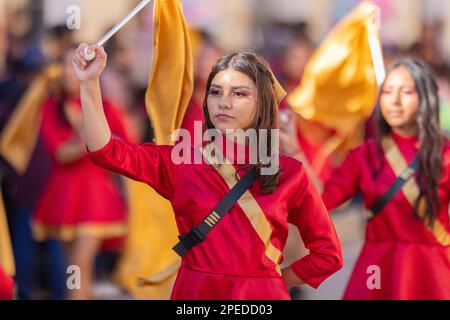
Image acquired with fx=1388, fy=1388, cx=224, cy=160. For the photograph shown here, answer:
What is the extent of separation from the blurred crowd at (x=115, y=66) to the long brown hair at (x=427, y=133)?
0.45 meters

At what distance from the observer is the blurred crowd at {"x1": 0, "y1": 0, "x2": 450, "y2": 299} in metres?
8.26

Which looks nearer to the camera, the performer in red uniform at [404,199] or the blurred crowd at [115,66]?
the performer in red uniform at [404,199]

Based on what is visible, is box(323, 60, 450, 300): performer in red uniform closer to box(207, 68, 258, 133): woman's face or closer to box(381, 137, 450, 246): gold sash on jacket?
box(381, 137, 450, 246): gold sash on jacket

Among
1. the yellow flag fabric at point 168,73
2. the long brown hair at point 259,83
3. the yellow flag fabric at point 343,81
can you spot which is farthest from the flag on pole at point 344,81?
the long brown hair at point 259,83

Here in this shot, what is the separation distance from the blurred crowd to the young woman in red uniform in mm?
91

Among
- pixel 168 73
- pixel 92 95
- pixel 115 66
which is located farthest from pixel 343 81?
pixel 115 66

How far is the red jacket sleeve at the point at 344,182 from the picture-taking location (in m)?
5.92

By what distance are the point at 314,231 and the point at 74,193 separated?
3616mm

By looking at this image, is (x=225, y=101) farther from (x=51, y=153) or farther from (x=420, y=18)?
(x=420, y=18)

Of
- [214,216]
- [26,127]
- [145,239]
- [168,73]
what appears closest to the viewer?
[214,216]

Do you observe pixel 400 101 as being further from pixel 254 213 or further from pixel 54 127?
pixel 54 127

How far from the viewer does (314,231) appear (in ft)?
15.8

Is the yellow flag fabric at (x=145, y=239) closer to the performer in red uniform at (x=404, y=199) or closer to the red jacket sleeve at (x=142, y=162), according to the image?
the performer in red uniform at (x=404, y=199)

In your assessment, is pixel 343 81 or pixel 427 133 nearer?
pixel 427 133
